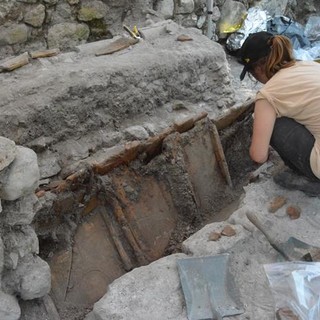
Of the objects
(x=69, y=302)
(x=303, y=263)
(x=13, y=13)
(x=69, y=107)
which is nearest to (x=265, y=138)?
(x=303, y=263)

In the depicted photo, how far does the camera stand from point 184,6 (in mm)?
5441

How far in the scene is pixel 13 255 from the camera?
2408mm

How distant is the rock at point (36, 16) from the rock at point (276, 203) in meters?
2.57

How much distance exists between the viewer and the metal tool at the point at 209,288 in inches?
95.4

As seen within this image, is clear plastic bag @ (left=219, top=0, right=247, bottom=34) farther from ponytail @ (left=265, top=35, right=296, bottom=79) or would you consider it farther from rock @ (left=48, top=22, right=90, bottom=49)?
ponytail @ (left=265, top=35, right=296, bottom=79)

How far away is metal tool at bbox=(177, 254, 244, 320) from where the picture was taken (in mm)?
2424

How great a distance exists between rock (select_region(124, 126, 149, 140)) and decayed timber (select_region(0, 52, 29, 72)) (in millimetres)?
822

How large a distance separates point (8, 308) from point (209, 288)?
3.16 ft

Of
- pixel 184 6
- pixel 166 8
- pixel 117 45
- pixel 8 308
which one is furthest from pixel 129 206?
pixel 184 6

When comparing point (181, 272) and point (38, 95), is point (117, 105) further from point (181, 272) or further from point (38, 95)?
point (181, 272)

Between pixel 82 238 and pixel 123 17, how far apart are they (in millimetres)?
2572

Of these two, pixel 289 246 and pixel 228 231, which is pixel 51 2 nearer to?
pixel 228 231

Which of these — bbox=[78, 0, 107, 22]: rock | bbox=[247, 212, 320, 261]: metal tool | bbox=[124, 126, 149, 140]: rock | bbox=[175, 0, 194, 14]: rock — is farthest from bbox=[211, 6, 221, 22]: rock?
bbox=[247, 212, 320, 261]: metal tool

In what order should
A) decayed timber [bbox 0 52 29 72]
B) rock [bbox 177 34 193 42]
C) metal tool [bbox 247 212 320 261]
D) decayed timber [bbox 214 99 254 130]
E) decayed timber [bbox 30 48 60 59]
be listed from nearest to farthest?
1. metal tool [bbox 247 212 320 261]
2. decayed timber [bbox 0 52 29 72]
3. decayed timber [bbox 30 48 60 59]
4. decayed timber [bbox 214 99 254 130]
5. rock [bbox 177 34 193 42]
